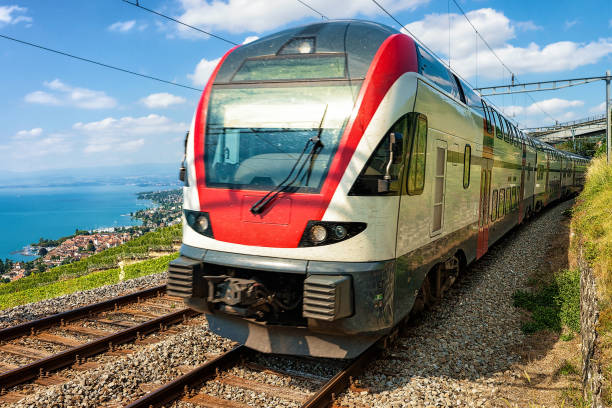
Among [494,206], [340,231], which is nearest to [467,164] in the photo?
[494,206]

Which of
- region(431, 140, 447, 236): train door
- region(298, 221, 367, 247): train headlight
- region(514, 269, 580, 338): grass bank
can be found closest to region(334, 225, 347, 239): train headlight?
region(298, 221, 367, 247): train headlight

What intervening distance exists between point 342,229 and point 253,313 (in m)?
1.19

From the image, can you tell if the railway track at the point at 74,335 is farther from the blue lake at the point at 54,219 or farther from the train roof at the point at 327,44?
the blue lake at the point at 54,219

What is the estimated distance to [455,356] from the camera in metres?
5.41

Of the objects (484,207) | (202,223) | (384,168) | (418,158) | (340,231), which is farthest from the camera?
(484,207)

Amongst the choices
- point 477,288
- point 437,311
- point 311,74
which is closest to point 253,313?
point 311,74

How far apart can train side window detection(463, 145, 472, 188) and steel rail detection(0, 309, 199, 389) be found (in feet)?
15.7

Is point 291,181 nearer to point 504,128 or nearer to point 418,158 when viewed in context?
point 418,158

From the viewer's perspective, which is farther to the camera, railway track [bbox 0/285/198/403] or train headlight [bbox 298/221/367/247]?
railway track [bbox 0/285/198/403]

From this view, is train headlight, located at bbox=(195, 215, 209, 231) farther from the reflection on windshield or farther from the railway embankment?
the railway embankment

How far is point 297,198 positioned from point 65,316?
4584 mm

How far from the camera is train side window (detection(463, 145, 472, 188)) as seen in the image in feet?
23.1

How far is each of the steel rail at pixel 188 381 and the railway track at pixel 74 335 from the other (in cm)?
146

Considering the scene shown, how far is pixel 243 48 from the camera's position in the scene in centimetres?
531
